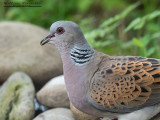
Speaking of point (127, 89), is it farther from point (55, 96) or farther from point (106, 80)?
point (55, 96)

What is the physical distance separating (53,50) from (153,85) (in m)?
2.50

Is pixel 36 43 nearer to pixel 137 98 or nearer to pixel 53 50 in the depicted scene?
pixel 53 50

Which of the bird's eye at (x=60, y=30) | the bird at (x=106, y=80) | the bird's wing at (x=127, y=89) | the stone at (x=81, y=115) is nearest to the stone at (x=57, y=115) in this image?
the stone at (x=81, y=115)

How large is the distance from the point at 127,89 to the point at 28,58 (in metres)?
2.27

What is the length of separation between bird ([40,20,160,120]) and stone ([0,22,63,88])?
162 cm

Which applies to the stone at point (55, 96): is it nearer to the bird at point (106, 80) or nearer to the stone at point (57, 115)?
the stone at point (57, 115)

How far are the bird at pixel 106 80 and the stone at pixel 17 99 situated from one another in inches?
36.8

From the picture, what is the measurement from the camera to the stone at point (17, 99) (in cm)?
388

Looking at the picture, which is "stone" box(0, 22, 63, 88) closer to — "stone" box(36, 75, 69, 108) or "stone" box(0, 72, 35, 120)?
"stone" box(0, 72, 35, 120)

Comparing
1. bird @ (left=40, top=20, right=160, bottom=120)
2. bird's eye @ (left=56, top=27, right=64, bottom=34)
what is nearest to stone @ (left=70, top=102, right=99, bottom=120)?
bird @ (left=40, top=20, right=160, bottom=120)

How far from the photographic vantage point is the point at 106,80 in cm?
312

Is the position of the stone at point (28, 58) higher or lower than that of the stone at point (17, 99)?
higher

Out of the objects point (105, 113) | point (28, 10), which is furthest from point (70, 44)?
point (28, 10)

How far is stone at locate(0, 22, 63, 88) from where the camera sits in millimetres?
4824
